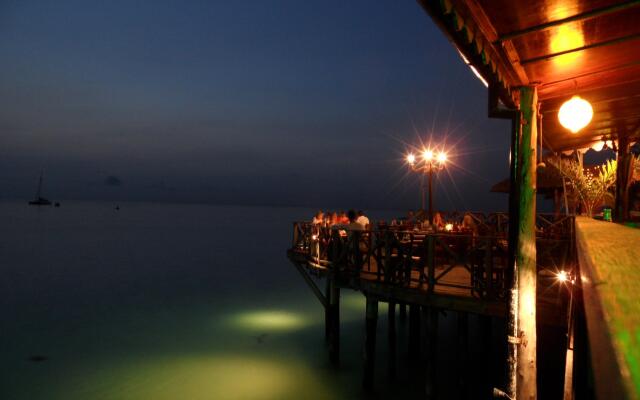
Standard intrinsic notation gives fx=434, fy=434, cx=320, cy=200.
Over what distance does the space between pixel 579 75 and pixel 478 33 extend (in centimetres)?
222

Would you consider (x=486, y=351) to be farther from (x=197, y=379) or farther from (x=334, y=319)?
(x=197, y=379)

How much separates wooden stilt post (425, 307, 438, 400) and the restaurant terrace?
26mm

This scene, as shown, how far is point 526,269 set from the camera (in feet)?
17.8

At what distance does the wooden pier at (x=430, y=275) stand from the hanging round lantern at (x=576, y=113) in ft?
5.38

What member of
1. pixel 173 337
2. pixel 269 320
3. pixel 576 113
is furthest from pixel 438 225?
pixel 173 337

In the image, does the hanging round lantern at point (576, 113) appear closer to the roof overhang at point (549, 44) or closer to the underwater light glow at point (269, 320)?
the roof overhang at point (549, 44)

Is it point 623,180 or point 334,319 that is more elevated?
point 623,180

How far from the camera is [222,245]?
65.6 meters

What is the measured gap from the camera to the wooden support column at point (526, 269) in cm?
543

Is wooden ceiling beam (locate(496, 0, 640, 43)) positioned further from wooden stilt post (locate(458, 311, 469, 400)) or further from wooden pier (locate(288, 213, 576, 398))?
wooden stilt post (locate(458, 311, 469, 400))

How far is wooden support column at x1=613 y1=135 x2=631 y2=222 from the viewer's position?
9617 mm

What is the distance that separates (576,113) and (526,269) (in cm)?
229

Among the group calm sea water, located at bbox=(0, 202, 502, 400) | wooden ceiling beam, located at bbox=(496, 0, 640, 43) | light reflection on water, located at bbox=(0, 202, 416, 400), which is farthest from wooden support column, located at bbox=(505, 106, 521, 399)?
light reflection on water, located at bbox=(0, 202, 416, 400)

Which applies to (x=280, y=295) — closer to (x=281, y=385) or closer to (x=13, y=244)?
(x=281, y=385)
